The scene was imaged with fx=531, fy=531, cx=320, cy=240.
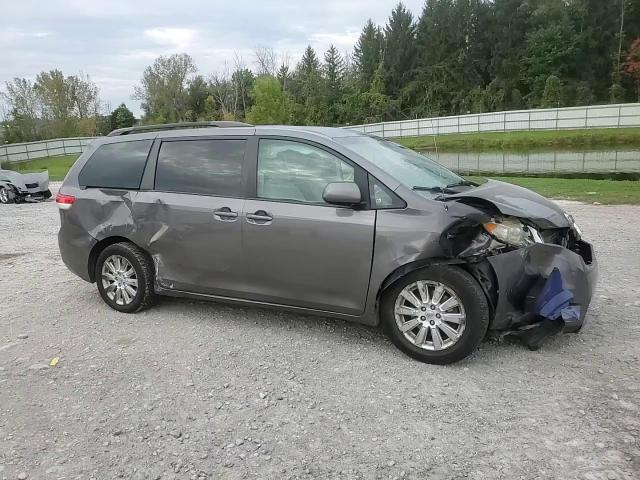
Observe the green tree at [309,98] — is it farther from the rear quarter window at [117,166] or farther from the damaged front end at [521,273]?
the damaged front end at [521,273]

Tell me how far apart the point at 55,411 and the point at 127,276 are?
187 cm

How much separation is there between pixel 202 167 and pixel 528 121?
3682 cm

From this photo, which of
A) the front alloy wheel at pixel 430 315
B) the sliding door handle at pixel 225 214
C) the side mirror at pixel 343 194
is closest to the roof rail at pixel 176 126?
the sliding door handle at pixel 225 214

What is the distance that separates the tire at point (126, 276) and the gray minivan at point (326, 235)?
1 cm

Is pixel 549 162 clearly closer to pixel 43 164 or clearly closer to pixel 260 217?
pixel 260 217

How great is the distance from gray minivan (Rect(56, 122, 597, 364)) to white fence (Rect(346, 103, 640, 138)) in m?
26.6

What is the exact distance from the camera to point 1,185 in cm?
1608

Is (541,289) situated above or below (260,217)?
below

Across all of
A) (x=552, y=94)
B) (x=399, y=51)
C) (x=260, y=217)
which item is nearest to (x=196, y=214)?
(x=260, y=217)

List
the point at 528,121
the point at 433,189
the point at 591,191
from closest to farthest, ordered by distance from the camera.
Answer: the point at 433,189 → the point at 591,191 → the point at 528,121

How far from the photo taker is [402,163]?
464cm

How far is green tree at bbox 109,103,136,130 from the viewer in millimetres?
60469

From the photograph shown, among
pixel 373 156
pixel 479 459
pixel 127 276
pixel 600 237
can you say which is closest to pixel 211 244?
pixel 127 276

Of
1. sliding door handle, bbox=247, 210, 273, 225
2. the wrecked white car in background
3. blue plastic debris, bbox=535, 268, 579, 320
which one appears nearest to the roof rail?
sliding door handle, bbox=247, 210, 273, 225
